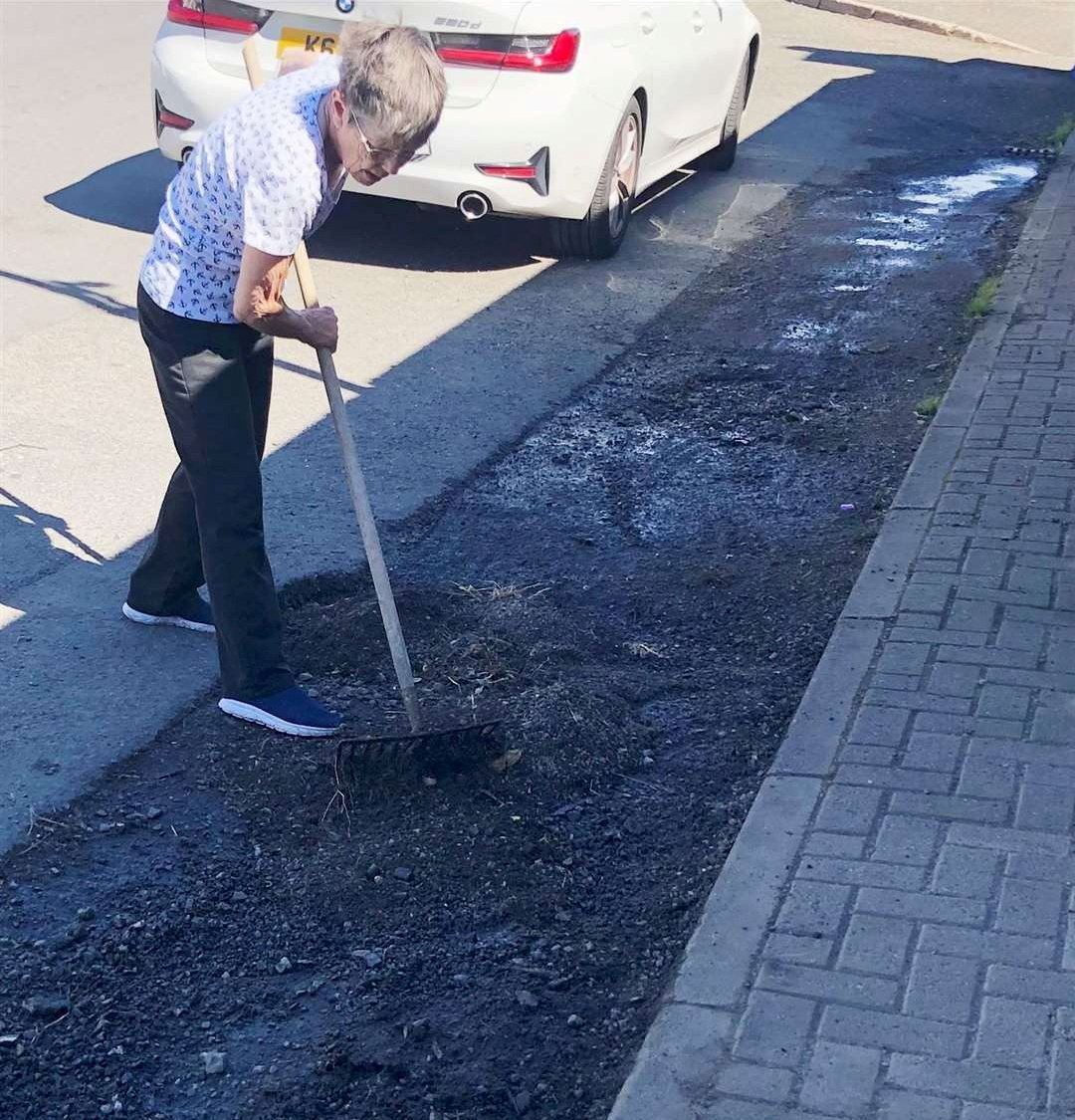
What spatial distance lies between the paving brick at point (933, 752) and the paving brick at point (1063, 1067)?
961mm

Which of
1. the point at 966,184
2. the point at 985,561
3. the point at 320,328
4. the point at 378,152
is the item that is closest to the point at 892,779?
the point at 985,561

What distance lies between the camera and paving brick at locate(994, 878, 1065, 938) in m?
3.40

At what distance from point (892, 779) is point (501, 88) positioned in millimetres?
5056

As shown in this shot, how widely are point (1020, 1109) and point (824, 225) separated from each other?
7702 millimetres

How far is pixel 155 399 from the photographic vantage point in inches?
263

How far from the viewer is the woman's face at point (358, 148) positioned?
357cm

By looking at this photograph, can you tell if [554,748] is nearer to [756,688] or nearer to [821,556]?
[756,688]

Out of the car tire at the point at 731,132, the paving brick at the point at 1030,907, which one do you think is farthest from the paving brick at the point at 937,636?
the car tire at the point at 731,132

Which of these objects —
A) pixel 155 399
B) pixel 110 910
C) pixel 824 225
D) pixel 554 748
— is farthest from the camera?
pixel 824 225

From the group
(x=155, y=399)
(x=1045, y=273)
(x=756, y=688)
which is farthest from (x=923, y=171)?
(x=756, y=688)

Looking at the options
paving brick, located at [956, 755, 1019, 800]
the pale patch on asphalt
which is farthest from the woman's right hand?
the pale patch on asphalt

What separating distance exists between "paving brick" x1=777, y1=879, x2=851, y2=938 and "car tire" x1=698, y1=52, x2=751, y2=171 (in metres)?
8.17

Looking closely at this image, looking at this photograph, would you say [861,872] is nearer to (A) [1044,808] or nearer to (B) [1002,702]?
(A) [1044,808]

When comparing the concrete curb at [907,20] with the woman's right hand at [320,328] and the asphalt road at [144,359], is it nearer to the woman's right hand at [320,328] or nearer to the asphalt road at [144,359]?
the asphalt road at [144,359]
